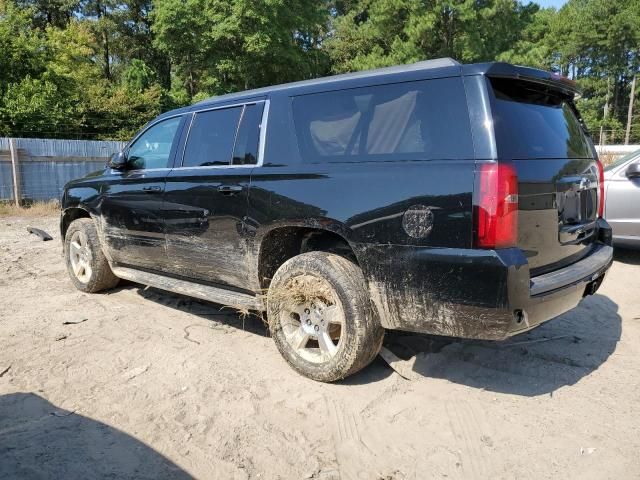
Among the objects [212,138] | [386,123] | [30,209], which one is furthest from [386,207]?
[30,209]

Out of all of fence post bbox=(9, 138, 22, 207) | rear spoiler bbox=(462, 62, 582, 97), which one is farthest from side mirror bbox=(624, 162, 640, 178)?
fence post bbox=(9, 138, 22, 207)

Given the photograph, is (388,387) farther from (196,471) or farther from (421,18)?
(421,18)

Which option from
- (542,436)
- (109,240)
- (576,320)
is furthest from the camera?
(109,240)

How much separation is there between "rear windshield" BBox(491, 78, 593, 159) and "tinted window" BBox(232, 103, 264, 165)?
177 centimetres

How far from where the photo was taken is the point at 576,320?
4.77m

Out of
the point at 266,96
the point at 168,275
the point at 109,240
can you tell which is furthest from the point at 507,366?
the point at 109,240

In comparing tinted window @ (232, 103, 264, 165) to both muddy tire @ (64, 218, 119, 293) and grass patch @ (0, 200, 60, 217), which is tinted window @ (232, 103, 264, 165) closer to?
muddy tire @ (64, 218, 119, 293)

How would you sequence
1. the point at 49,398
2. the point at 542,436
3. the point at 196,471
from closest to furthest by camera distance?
the point at 196,471 → the point at 542,436 → the point at 49,398

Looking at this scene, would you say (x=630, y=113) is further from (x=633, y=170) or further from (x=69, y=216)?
(x=69, y=216)

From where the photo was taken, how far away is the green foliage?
22.7m

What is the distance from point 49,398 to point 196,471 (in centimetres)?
135

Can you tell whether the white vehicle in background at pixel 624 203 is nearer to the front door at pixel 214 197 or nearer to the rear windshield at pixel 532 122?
the rear windshield at pixel 532 122

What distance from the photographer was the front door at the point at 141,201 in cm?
471

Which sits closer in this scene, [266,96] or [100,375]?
[100,375]
